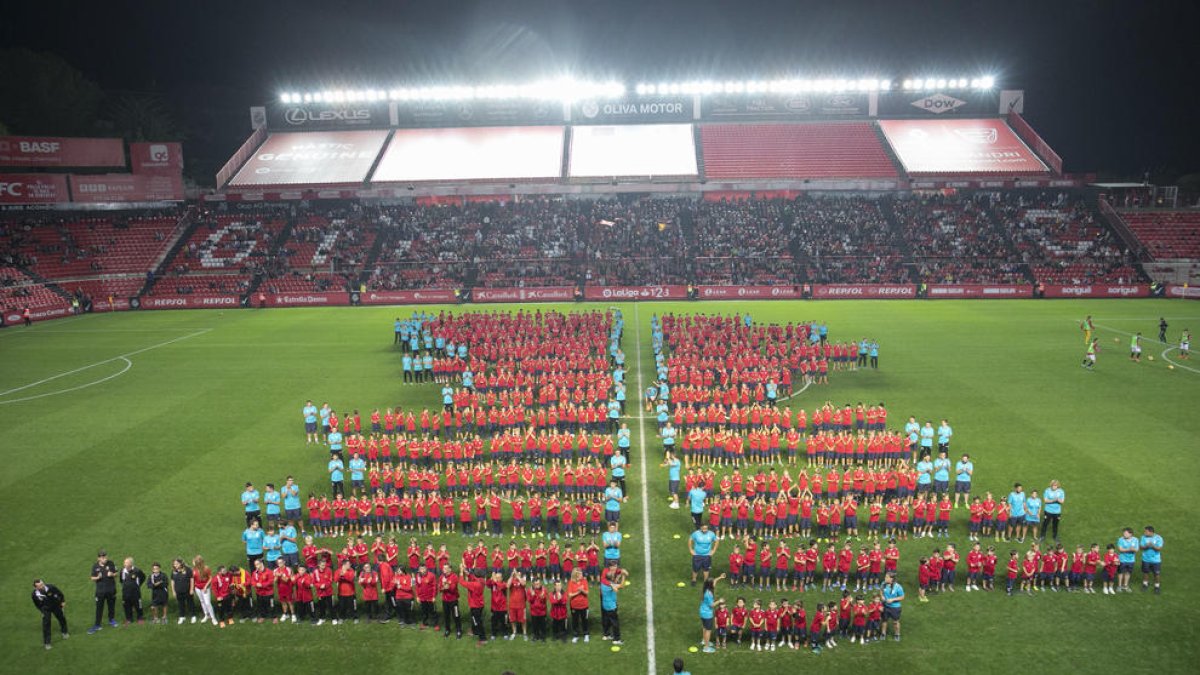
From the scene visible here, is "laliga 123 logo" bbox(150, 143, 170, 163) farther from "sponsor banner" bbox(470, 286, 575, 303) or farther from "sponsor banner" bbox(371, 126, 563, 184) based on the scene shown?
"sponsor banner" bbox(470, 286, 575, 303)

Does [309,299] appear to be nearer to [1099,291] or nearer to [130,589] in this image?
[130,589]

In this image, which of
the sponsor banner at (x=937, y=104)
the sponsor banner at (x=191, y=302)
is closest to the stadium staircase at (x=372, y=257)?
the sponsor banner at (x=191, y=302)

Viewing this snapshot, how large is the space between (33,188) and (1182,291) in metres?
80.4

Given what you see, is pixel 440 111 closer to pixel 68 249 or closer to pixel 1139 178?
pixel 68 249

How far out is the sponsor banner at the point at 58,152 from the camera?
52.6 m

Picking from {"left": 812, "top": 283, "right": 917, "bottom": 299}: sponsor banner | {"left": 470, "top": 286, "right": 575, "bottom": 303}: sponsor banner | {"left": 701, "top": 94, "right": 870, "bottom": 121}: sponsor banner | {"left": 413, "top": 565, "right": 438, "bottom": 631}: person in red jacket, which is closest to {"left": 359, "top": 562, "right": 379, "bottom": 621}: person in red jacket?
{"left": 413, "top": 565, "right": 438, "bottom": 631}: person in red jacket

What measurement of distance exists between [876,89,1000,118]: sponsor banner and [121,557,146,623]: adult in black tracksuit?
68457 millimetres

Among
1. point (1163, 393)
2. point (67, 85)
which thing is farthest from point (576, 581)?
point (67, 85)

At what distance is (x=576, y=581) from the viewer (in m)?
12.9

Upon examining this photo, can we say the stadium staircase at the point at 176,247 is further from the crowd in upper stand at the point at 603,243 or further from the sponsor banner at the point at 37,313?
the sponsor banner at the point at 37,313

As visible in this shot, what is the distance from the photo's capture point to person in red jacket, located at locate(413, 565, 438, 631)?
43.9ft

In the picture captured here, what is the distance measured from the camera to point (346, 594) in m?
13.7

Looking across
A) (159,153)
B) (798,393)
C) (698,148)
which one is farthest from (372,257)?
(798,393)

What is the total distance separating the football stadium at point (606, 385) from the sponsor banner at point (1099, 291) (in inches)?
34.1
